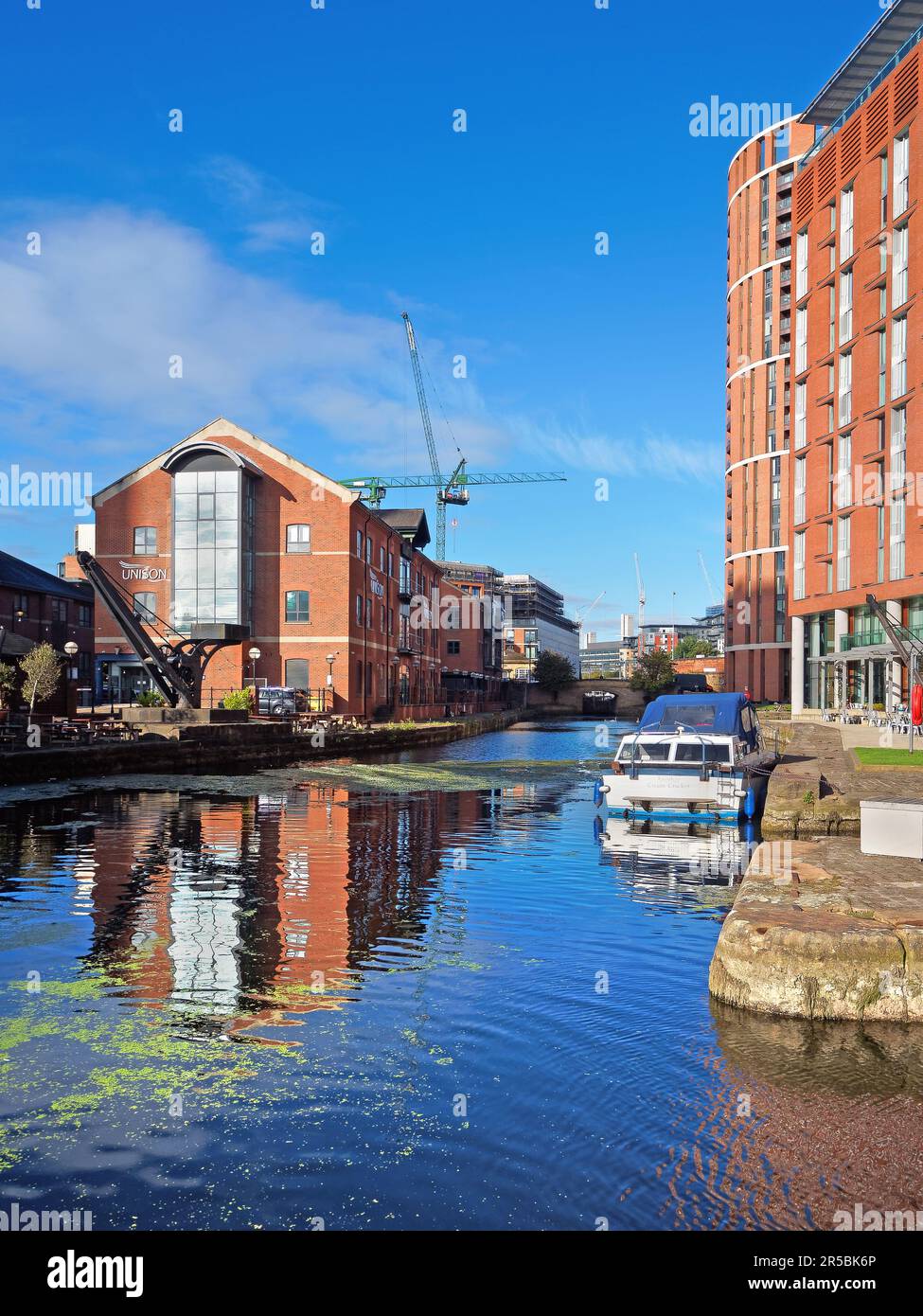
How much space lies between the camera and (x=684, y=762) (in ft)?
79.3

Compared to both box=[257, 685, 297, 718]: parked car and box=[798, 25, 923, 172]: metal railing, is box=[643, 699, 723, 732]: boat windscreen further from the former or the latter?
box=[798, 25, 923, 172]: metal railing

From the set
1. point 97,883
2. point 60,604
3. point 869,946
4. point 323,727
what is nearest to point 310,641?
point 323,727

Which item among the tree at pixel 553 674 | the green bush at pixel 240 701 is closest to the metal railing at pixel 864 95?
the green bush at pixel 240 701

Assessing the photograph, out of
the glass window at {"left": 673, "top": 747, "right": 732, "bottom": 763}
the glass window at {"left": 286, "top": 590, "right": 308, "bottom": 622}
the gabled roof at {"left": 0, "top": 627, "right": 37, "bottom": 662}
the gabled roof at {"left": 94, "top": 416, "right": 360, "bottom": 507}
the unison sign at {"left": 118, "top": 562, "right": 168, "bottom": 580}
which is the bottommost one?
the glass window at {"left": 673, "top": 747, "right": 732, "bottom": 763}

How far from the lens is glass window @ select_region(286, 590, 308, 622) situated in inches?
2352

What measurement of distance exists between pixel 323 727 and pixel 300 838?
29.2 metres

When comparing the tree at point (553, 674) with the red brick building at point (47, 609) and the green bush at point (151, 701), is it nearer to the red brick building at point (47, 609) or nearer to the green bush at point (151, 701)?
the red brick building at point (47, 609)

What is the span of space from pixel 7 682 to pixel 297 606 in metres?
22.8

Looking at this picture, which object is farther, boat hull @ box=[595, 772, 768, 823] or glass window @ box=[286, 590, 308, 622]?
glass window @ box=[286, 590, 308, 622]

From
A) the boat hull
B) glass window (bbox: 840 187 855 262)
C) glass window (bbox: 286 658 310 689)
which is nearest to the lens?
the boat hull

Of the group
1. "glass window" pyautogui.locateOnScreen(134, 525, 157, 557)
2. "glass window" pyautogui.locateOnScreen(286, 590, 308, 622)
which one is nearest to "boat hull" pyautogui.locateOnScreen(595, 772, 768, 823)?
"glass window" pyautogui.locateOnScreen(286, 590, 308, 622)

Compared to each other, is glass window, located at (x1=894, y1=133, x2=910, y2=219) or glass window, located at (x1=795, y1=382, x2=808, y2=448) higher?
glass window, located at (x1=894, y1=133, x2=910, y2=219)

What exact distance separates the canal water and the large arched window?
4414cm
